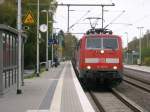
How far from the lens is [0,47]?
1888cm

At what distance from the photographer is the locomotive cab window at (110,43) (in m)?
28.7

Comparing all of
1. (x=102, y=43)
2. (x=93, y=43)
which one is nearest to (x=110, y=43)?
(x=102, y=43)

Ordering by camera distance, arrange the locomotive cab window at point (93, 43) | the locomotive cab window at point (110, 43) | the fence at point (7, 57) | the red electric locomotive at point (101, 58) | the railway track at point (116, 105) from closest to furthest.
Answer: the railway track at point (116, 105)
the fence at point (7, 57)
the red electric locomotive at point (101, 58)
the locomotive cab window at point (110, 43)
the locomotive cab window at point (93, 43)

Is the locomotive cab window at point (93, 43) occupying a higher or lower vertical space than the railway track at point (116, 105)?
higher

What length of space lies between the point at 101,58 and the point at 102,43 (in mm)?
984

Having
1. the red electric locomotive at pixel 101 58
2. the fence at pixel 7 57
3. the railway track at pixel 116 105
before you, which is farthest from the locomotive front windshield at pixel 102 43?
the fence at pixel 7 57

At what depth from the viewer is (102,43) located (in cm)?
2878

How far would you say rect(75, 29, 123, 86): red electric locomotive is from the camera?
27906mm

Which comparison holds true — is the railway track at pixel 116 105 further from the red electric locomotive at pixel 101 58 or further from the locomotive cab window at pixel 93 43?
the locomotive cab window at pixel 93 43

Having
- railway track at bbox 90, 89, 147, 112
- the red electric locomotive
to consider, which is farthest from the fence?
the red electric locomotive

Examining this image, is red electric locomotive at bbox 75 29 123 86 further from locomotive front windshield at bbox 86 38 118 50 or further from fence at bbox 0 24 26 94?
fence at bbox 0 24 26 94

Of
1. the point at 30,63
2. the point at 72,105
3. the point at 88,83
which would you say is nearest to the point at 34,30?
the point at 30,63

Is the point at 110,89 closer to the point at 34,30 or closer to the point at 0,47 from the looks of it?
the point at 0,47

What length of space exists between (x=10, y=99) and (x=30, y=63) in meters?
53.4
